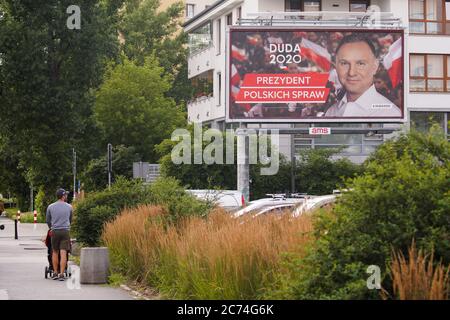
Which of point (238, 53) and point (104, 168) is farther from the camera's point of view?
point (104, 168)

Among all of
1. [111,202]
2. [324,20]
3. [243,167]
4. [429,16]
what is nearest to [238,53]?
[324,20]

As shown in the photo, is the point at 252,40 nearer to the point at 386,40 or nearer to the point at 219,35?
the point at 386,40

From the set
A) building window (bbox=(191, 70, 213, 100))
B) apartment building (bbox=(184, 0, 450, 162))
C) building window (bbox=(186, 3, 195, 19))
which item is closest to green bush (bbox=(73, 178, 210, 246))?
apartment building (bbox=(184, 0, 450, 162))

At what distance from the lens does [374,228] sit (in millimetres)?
10750

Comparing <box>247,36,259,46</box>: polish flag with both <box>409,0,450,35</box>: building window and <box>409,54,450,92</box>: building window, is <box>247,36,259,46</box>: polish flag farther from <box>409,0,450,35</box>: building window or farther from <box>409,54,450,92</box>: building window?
<box>409,0,450,35</box>: building window

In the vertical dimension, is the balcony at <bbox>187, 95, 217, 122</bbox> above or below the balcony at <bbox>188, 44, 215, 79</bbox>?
below

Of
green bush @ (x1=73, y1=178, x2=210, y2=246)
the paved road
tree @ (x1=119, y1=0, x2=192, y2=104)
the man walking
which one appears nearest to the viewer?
the paved road

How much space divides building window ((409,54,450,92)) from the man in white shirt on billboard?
11841 mm

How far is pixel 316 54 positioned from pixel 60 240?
27246mm

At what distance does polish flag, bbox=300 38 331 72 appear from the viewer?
46062 millimetres

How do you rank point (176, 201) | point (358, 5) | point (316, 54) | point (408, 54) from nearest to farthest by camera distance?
1. point (176, 201)
2. point (316, 54)
3. point (408, 54)
4. point (358, 5)

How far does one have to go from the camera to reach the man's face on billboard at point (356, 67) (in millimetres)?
46156

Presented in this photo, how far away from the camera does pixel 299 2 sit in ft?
191
